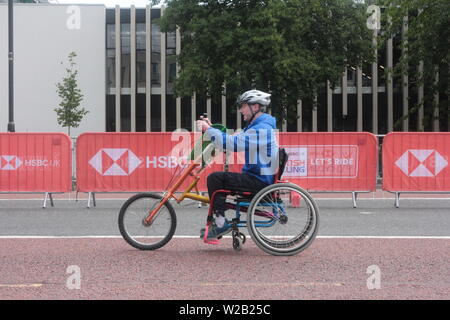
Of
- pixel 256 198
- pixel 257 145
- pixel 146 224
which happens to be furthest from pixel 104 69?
pixel 256 198

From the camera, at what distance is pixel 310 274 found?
5293 mm

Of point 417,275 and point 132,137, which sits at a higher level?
point 132,137

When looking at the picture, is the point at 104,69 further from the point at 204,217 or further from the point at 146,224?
the point at 146,224

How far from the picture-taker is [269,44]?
26.0m

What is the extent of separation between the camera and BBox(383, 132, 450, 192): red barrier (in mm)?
12055

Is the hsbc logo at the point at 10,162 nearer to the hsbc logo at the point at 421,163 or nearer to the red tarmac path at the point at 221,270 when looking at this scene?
the red tarmac path at the point at 221,270

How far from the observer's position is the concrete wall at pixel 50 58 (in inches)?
1558

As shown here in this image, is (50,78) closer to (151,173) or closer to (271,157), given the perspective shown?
(151,173)

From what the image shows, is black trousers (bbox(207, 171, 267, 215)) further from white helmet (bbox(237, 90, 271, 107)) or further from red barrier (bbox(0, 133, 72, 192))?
red barrier (bbox(0, 133, 72, 192))

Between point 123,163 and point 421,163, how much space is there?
5857 millimetres

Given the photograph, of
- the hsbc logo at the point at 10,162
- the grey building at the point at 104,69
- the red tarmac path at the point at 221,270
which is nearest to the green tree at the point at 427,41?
the grey building at the point at 104,69
